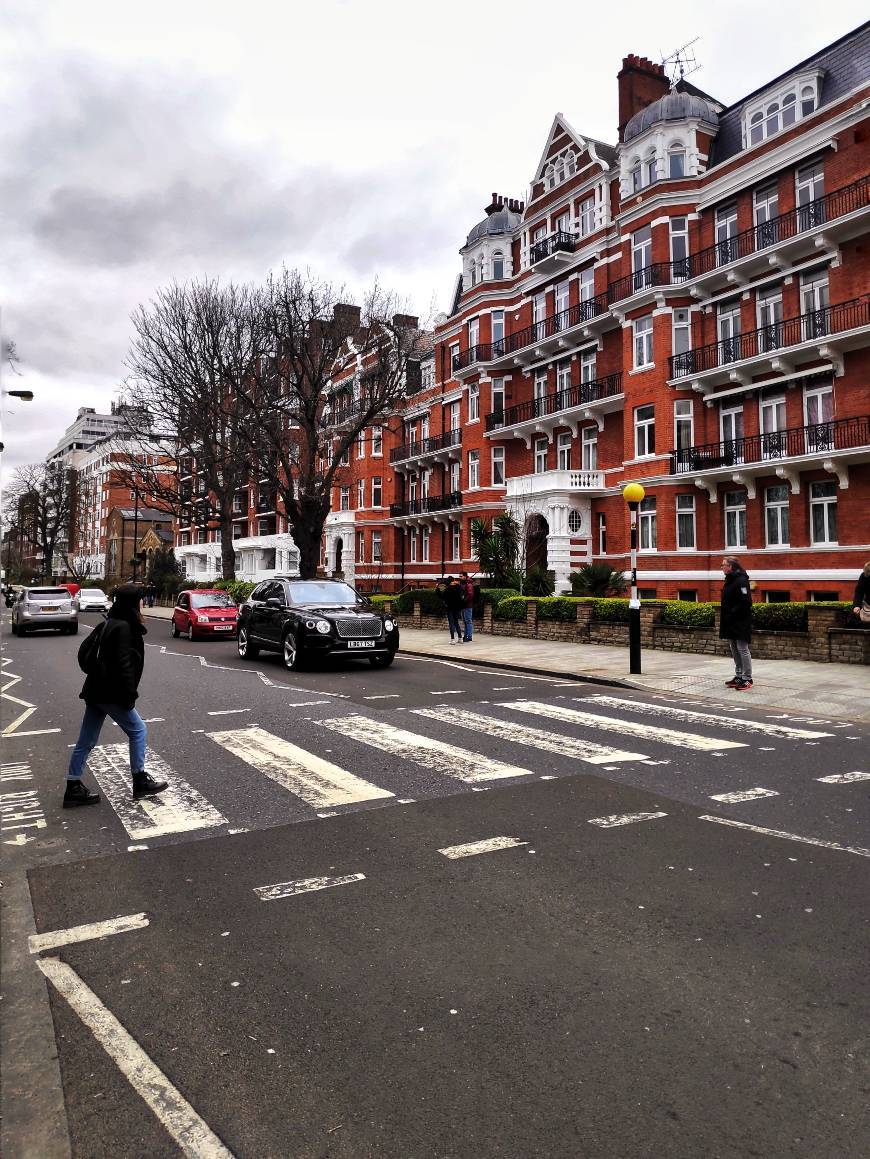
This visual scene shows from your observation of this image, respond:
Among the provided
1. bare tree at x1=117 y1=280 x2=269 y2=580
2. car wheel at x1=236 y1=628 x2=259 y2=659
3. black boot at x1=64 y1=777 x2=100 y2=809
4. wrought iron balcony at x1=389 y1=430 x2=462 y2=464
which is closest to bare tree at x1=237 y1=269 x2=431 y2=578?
bare tree at x1=117 y1=280 x2=269 y2=580

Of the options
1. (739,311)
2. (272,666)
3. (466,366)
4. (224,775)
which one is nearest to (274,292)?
(466,366)

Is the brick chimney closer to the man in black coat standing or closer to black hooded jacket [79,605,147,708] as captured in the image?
the man in black coat standing

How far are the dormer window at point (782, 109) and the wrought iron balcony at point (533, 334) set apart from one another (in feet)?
24.4

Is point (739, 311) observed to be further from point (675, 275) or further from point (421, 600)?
point (421, 600)

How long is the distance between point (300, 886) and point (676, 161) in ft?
104

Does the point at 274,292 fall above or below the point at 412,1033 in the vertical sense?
above

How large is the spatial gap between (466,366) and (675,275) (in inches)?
530

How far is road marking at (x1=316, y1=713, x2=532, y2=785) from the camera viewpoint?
688cm

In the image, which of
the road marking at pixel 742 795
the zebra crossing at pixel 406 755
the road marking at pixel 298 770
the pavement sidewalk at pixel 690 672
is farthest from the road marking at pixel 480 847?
the pavement sidewalk at pixel 690 672

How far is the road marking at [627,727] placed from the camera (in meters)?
8.09

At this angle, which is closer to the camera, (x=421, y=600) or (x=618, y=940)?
(x=618, y=940)

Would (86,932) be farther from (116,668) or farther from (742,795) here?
(742,795)

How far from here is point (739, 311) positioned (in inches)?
1074

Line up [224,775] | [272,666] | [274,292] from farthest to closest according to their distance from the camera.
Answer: [274,292] → [272,666] → [224,775]
